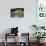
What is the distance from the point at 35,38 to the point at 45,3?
63.6 inches

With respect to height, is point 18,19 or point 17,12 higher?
point 17,12

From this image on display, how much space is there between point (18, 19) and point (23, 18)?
226mm

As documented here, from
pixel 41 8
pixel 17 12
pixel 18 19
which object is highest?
pixel 41 8

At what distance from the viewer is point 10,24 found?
7.11m

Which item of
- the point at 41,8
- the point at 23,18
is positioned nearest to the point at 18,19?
the point at 23,18

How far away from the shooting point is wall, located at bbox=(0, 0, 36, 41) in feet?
23.1

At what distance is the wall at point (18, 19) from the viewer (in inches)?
277

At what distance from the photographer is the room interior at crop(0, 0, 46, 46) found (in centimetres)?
704

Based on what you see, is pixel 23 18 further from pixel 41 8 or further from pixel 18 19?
pixel 41 8

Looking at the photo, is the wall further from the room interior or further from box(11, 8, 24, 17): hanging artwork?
box(11, 8, 24, 17): hanging artwork

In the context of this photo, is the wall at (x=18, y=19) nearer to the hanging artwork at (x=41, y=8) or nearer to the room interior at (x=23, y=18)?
Result: the room interior at (x=23, y=18)

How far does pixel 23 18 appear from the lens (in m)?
7.09

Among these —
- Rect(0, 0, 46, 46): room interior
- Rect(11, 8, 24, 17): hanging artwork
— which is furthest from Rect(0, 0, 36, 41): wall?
Rect(11, 8, 24, 17): hanging artwork

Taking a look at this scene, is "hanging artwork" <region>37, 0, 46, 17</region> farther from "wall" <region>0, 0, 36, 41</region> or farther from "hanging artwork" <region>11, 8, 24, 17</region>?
"hanging artwork" <region>11, 8, 24, 17</region>
